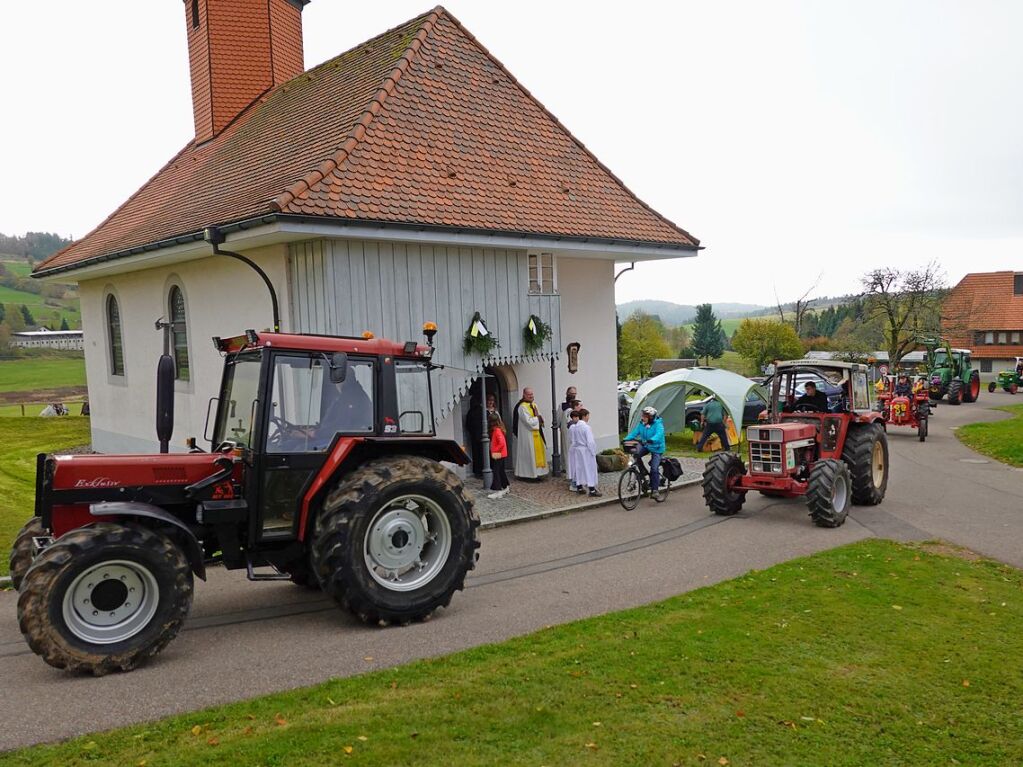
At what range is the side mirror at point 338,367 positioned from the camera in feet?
22.2

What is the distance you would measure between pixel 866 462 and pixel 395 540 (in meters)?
8.43

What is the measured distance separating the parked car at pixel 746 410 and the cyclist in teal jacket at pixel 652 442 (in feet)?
34.8

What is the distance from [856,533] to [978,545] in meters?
1.45

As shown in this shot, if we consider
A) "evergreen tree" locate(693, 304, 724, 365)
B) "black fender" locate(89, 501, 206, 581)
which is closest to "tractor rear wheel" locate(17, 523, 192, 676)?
"black fender" locate(89, 501, 206, 581)

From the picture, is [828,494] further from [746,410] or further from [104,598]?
[746,410]

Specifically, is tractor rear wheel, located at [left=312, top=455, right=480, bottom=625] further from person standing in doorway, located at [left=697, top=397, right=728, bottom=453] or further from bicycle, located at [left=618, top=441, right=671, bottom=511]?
person standing in doorway, located at [left=697, top=397, right=728, bottom=453]

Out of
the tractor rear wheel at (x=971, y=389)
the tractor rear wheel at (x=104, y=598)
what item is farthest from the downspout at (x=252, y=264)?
the tractor rear wheel at (x=971, y=389)

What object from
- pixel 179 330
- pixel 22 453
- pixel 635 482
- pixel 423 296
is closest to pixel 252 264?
pixel 423 296

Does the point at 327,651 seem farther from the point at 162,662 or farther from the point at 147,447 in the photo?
the point at 147,447

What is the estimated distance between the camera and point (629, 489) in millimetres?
13445

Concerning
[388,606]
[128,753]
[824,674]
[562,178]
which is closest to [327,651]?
[388,606]

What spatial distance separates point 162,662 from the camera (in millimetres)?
6195

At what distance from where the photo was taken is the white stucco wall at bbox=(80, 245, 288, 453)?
→ 1345cm

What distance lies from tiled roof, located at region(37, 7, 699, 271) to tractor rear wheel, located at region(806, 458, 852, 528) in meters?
→ 5.89
